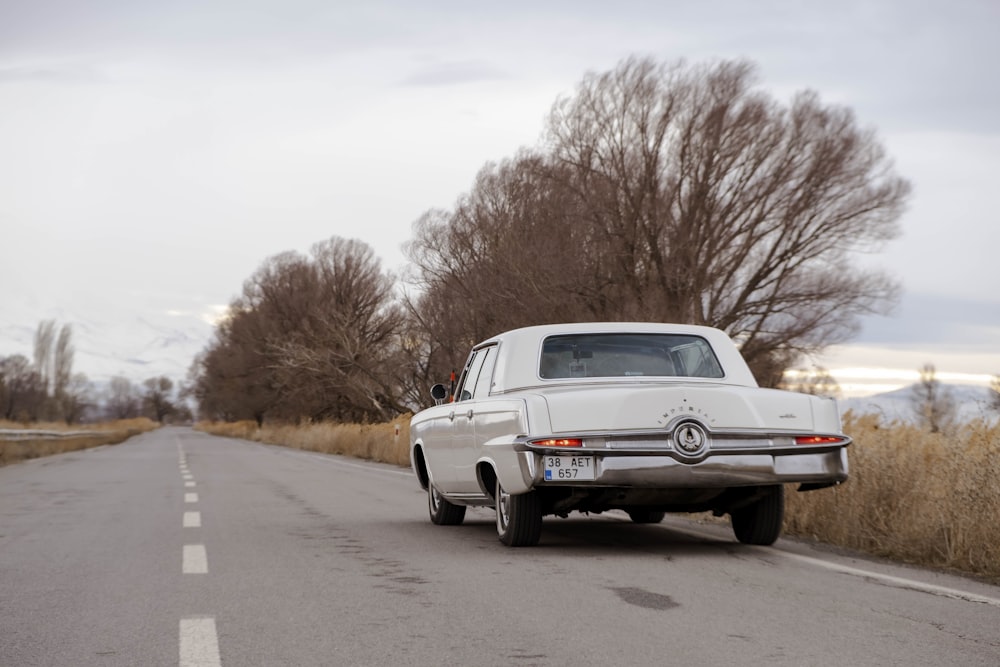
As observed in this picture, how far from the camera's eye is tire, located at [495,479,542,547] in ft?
29.0

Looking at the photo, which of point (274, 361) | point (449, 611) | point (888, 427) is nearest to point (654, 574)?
point (449, 611)

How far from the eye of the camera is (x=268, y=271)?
6550cm

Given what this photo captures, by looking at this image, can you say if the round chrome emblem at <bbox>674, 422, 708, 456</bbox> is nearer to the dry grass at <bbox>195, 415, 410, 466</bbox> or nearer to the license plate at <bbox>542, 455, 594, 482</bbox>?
the license plate at <bbox>542, 455, 594, 482</bbox>

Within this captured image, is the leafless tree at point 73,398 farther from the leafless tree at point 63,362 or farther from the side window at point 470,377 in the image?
the side window at point 470,377

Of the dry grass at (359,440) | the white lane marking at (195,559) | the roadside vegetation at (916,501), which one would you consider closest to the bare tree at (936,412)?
the roadside vegetation at (916,501)

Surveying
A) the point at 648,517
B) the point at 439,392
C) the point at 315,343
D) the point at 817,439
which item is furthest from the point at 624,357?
the point at 315,343

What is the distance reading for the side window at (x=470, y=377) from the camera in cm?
1066

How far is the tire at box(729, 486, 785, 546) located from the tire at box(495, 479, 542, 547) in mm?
1648

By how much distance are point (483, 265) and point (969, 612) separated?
69.4ft

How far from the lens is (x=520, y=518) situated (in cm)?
886

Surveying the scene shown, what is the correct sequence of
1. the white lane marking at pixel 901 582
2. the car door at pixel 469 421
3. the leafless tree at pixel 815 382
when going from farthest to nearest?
the leafless tree at pixel 815 382
the car door at pixel 469 421
the white lane marking at pixel 901 582

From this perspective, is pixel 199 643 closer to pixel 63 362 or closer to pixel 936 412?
pixel 936 412

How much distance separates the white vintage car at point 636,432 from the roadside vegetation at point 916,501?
→ 1.01 metres

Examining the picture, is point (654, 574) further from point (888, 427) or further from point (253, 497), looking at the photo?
point (253, 497)
